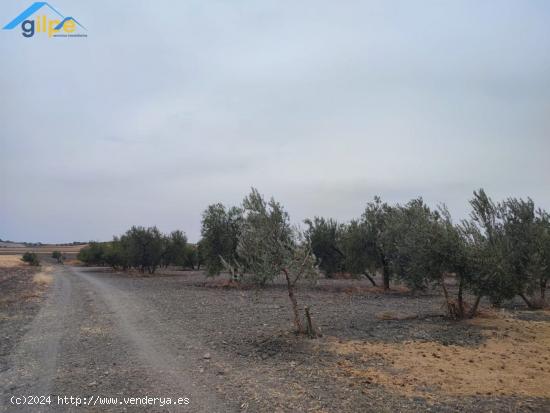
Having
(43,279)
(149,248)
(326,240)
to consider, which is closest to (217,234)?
(326,240)

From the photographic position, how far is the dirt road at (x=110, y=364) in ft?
24.3

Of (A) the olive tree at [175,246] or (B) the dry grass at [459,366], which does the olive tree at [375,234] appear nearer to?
(B) the dry grass at [459,366]

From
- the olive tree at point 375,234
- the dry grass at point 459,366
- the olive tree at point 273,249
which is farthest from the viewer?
the olive tree at point 375,234

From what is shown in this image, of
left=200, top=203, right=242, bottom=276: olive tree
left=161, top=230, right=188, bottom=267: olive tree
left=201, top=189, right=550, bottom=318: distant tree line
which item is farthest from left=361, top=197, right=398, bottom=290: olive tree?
left=161, top=230, right=188, bottom=267: olive tree

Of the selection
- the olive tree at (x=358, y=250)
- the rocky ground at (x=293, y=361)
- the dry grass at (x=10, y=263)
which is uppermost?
the olive tree at (x=358, y=250)

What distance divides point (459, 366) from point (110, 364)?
25.2 ft

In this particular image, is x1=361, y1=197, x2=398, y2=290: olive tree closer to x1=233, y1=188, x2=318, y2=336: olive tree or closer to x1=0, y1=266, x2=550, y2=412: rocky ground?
x1=0, y1=266, x2=550, y2=412: rocky ground

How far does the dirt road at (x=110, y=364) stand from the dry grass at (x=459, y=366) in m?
3.22

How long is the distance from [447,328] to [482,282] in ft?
6.44

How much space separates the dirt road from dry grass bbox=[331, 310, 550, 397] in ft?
10.6

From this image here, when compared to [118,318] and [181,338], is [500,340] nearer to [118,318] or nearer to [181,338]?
[181,338]

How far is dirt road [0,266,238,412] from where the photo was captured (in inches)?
292

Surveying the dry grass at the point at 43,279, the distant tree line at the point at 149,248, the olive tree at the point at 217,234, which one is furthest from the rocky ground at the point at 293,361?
the distant tree line at the point at 149,248

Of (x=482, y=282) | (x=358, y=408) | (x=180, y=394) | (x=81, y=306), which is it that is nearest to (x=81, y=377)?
(x=180, y=394)
